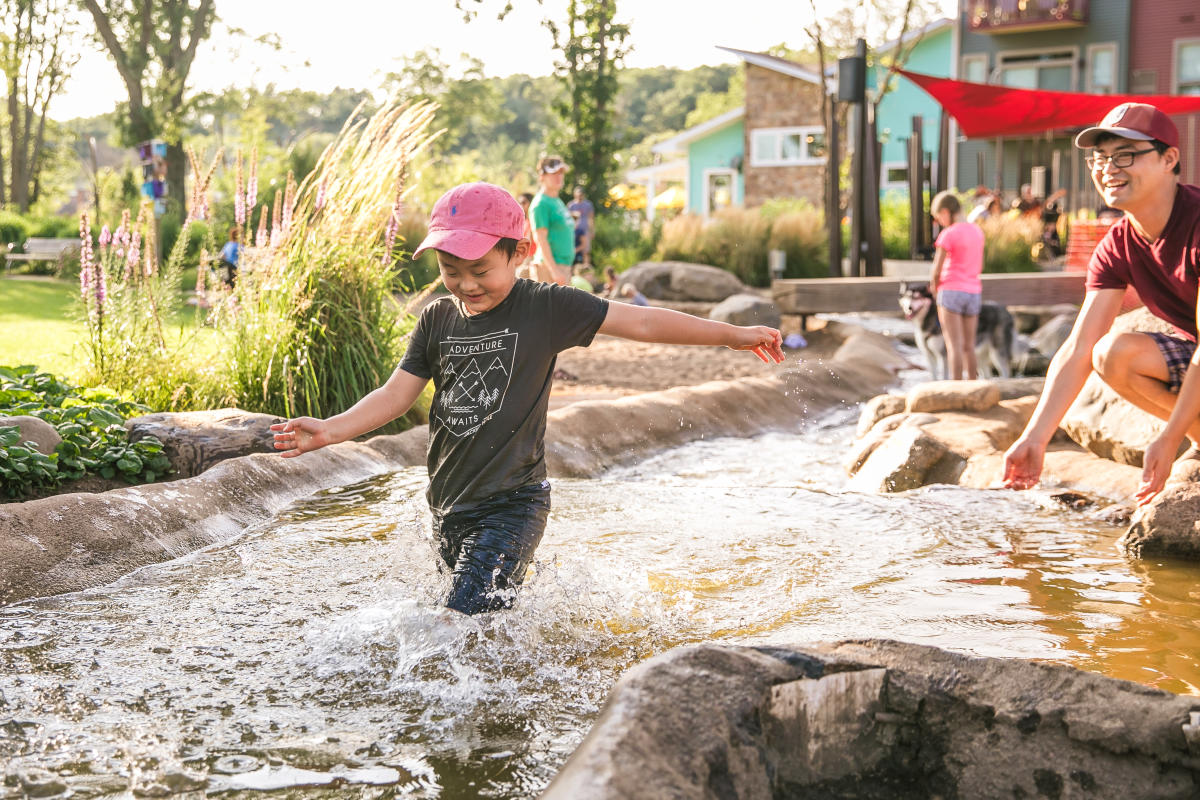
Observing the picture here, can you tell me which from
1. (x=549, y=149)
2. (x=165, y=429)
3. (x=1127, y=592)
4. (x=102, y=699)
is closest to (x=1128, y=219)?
(x=1127, y=592)

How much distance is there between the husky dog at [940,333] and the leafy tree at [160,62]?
19584mm

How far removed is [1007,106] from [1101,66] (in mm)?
20393

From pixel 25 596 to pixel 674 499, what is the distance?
2922 millimetres

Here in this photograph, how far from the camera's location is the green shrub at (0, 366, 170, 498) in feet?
15.2

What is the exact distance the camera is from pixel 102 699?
2.84 m

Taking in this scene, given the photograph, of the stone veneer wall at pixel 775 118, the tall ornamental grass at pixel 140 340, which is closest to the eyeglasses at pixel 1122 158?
the tall ornamental grass at pixel 140 340

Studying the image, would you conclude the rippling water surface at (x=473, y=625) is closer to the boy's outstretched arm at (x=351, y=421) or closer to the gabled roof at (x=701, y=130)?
the boy's outstretched arm at (x=351, y=421)

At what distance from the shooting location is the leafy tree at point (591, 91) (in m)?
24.2

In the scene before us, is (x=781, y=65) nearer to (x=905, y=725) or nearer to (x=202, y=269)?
(x=202, y=269)

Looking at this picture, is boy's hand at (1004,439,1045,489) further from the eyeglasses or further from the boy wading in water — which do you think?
the eyeglasses

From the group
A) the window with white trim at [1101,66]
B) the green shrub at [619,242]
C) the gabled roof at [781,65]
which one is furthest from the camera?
the gabled roof at [781,65]

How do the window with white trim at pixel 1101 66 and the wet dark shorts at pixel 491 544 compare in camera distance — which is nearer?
the wet dark shorts at pixel 491 544

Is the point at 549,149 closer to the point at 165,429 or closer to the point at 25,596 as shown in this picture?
the point at 165,429

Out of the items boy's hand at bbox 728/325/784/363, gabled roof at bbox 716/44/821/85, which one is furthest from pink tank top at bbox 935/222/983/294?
gabled roof at bbox 716/44/821/85
